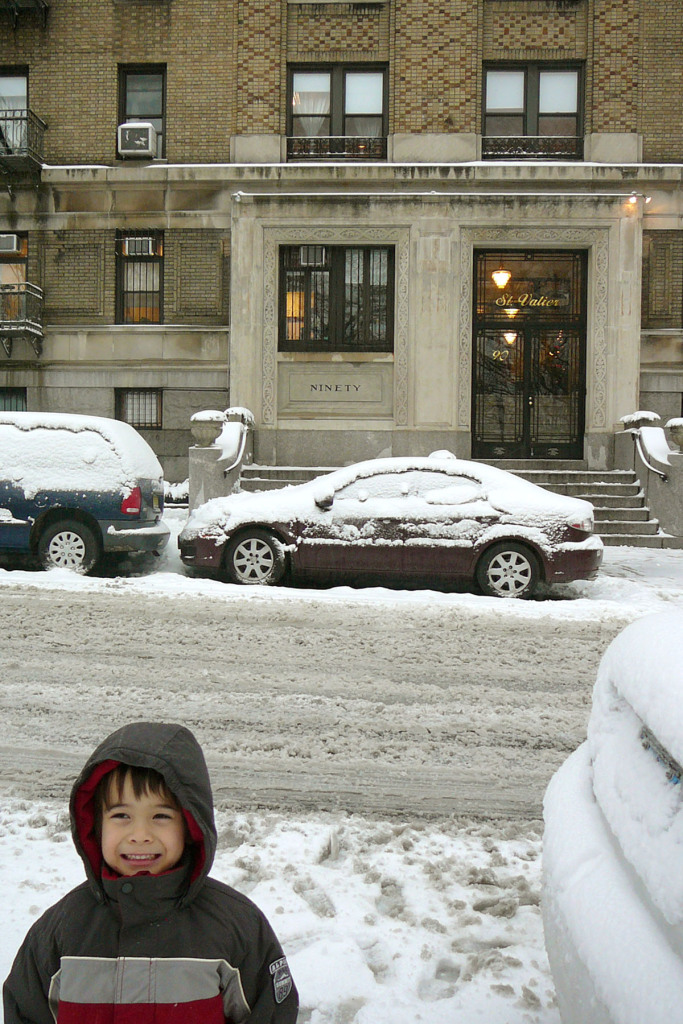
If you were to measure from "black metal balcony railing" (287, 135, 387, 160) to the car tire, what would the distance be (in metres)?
12.3

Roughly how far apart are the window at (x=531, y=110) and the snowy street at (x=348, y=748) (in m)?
13.3

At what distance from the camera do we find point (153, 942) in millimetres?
1781

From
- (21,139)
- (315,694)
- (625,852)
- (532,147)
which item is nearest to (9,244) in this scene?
(21,139)

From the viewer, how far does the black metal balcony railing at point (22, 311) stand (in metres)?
19.4

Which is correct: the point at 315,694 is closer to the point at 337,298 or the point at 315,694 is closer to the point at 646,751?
the point at 646,751

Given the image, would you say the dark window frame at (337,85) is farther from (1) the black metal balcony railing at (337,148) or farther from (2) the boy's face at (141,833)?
(2) the boy's face at (141,833)

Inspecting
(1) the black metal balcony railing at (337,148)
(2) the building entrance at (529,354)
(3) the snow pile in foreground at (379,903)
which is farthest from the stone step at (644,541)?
(3) the snow pile in foreground at (379,903)

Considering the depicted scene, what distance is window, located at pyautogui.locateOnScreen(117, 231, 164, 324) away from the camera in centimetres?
2006

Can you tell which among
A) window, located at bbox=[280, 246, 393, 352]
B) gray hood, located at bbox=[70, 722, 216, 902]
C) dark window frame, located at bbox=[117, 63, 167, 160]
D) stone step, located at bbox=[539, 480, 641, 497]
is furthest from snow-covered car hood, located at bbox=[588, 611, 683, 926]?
dark window frame, located at bbox=[117, 63, 167, 160]

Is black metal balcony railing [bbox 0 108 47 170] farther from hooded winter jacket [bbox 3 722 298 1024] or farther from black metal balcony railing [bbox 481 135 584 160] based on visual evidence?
hooded winter jacket [bbox 3 722 298 1024]

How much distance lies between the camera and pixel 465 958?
2.93m

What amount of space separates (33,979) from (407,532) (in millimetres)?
8793

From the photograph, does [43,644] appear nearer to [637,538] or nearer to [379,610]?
[379,610]

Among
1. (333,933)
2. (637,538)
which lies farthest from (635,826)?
(637,538)
